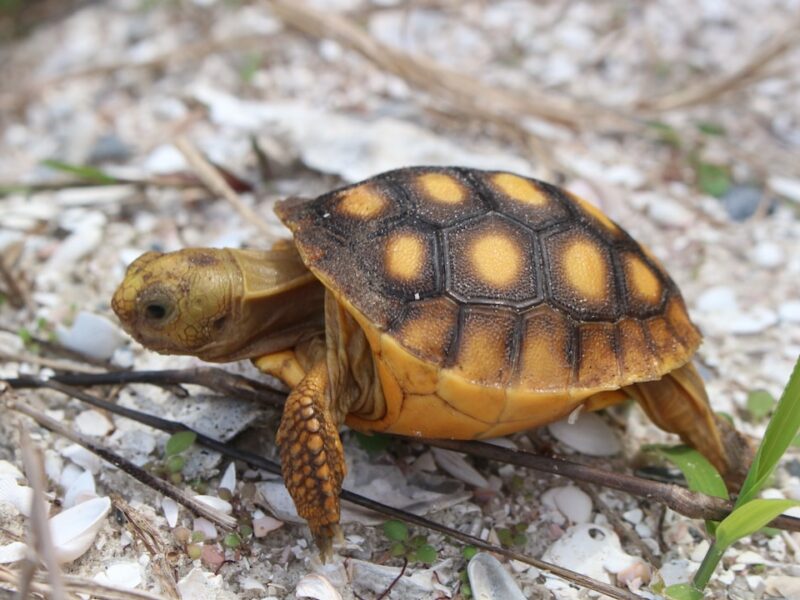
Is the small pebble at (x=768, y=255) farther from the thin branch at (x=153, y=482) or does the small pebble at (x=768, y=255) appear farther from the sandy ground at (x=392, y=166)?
A: the thin branch at (x=153, y=482)

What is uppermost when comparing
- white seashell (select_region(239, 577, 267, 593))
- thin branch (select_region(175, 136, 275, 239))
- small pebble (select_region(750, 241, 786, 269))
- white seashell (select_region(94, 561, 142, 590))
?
small pebble (select_region(750, 241, 786, 269))

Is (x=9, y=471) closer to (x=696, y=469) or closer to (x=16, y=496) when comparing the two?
(x=16, y=496)

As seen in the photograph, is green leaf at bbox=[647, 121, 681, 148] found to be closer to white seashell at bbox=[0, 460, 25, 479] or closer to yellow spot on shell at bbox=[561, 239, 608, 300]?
yellow spot on shell at bbox=[561, 239, 608, 300]

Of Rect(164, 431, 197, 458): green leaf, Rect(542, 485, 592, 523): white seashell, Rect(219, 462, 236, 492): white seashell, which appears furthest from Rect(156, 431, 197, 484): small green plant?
Rect(542, 485, 592, 523): white seashell

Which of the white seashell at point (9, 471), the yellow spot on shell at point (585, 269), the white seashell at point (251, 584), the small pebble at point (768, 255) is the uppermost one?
the yellow spot on shell at point (585, 269)

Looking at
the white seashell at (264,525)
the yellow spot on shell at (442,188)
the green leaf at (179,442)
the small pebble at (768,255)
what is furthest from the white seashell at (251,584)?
the small pebble at (768,255)

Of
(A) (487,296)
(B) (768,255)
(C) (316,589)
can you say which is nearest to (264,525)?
(C) (316,589)
